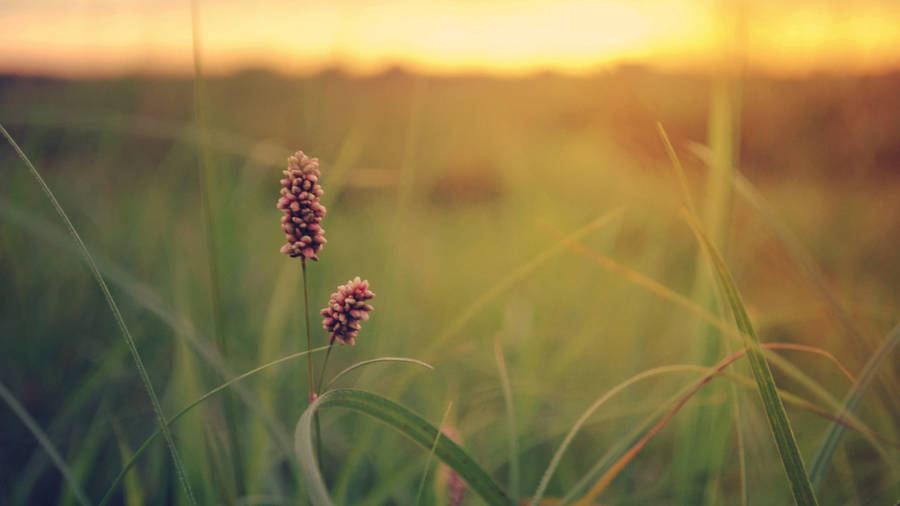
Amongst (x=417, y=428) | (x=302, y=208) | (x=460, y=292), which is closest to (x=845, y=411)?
(x=417, y=428)

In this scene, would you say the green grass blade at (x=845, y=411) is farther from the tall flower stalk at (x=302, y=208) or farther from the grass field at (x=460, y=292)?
the tall flower stalk at (x=302, y=208)

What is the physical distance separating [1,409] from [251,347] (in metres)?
0.42

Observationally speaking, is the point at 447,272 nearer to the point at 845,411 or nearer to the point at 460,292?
the point at 460,292

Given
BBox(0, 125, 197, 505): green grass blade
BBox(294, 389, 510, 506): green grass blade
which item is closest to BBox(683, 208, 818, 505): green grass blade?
BBox(294, 389, 510, 506): green grass blade

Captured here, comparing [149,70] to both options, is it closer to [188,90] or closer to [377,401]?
[188,90]

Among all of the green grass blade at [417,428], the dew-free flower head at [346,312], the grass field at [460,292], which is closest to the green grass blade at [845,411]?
the grass field at [460,292]

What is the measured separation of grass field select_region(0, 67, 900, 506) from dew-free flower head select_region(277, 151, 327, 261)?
0.46 ft

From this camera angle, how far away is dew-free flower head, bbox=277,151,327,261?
379mm

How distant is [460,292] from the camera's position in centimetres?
152

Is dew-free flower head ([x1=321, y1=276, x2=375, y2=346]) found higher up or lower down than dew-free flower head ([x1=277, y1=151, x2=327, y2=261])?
lower down

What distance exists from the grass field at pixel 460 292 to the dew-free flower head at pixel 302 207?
0.46 feet

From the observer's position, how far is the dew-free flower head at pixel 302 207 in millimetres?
379

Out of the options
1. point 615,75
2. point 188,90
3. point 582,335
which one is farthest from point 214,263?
point 188,90

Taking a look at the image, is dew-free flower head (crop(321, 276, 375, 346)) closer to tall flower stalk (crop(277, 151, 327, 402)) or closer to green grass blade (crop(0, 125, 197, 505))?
tall flower stalk (crop(277, 151, 327, 402))
